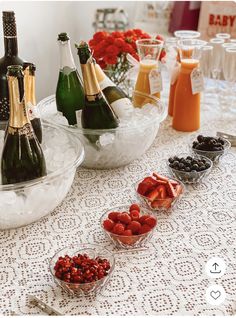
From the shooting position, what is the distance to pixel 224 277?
2.66 ft

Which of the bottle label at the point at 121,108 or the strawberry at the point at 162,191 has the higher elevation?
the bottle label at the point at 121,108

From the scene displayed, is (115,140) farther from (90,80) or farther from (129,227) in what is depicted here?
(129,227)

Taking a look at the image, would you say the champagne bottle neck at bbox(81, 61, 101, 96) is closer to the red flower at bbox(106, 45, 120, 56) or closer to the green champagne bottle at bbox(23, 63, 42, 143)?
the green champagne bottle at bbox(23, 63, 42, 143)

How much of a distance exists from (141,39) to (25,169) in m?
0.66

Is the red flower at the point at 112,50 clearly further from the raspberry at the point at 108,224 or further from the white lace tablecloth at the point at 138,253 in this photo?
the raspberry at the point at 108,224

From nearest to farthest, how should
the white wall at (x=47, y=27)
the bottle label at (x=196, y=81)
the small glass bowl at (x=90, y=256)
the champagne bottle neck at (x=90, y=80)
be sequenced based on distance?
the small glass bowl at (x=90, y=256) → the champagne bottle neck at (x=90, y=80) → the bottle label at (x=196, y=81) → the white wall at (x=47, y=27)

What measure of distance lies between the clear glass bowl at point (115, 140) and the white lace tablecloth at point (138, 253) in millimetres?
33

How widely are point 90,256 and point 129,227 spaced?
0.09 meters

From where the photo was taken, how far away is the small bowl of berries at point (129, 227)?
2.85ft

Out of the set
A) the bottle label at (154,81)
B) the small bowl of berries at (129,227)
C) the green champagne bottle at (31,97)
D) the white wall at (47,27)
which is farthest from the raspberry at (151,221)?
the white wall at (47,27)

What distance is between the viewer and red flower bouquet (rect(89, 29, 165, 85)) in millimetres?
1394

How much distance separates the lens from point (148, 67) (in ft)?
4.55

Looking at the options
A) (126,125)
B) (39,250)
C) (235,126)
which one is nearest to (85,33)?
(235,126)

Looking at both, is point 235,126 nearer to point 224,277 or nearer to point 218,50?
point 218,50
